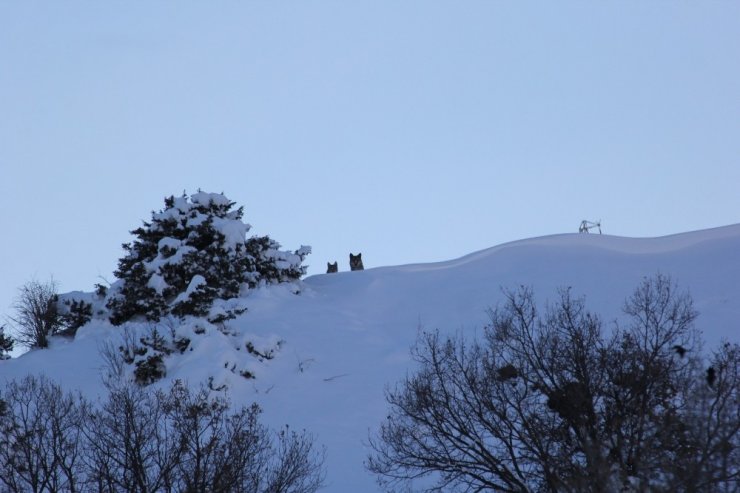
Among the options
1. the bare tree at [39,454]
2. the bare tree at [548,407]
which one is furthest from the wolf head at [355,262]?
the bare tree at [39,454]

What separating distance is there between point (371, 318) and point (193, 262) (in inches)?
312

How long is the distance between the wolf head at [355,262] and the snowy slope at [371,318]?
3.73 m

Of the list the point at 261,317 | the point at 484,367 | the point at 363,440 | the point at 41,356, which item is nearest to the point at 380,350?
the point at 261,317

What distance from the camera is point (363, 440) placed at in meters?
27.3

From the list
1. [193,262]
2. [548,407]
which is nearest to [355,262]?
[193,262]

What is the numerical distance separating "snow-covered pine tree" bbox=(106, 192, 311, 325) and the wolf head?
6.25 m

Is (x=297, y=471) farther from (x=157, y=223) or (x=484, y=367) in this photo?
(x=157, y=223)

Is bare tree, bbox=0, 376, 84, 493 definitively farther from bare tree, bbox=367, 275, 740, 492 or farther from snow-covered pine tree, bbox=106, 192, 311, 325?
snow-covered pine tree, bbox=106, 192, 311, 325

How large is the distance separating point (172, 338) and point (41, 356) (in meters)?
5.78

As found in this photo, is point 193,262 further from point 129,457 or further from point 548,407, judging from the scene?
point 548,407

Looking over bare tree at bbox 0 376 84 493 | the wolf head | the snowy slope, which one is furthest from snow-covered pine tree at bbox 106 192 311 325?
bare tree at bbox 0 376 84 493

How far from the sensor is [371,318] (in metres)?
39.0

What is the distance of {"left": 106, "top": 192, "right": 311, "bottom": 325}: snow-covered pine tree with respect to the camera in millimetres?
37625

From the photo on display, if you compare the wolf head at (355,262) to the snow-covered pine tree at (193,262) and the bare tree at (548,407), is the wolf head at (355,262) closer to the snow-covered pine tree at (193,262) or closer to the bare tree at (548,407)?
the snow-covered pine tree at (193,262)
